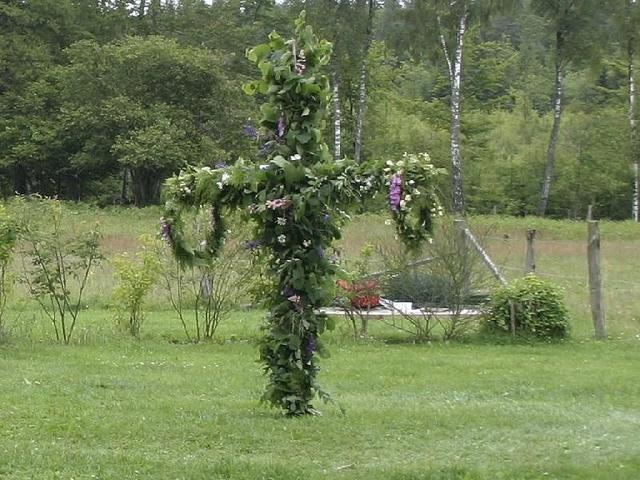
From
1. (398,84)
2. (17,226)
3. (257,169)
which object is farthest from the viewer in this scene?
(398,84)

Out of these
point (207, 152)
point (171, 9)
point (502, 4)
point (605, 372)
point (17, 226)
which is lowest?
point (605, 372)

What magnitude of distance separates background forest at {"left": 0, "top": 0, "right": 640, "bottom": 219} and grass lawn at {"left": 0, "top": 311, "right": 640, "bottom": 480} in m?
22.1

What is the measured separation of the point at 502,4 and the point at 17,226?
86.3 ft

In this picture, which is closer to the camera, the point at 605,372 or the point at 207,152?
the point at 605,372

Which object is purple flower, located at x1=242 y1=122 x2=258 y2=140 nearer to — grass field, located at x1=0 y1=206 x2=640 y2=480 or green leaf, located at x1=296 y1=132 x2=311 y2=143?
green leaf, located at x1=296 y1=132 x2=311 y2=143

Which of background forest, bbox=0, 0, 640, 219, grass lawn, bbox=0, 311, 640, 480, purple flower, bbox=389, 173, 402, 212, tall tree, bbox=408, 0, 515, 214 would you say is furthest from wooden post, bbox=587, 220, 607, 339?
background forest, bbox=0, 0, 640, 219

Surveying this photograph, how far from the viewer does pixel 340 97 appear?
4669cm

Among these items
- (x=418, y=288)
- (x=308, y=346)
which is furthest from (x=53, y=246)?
(x=308, y=346)

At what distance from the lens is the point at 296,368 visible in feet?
24.6

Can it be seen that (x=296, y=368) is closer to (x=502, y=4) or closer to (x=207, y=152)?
(x=502, y=4)

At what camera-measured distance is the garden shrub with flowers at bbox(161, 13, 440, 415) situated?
23.1 ft

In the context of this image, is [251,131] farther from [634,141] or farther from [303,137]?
[634,141]

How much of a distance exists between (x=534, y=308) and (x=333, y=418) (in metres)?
7.59

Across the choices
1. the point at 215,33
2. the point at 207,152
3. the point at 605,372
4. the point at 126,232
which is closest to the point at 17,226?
the point at 605,372
